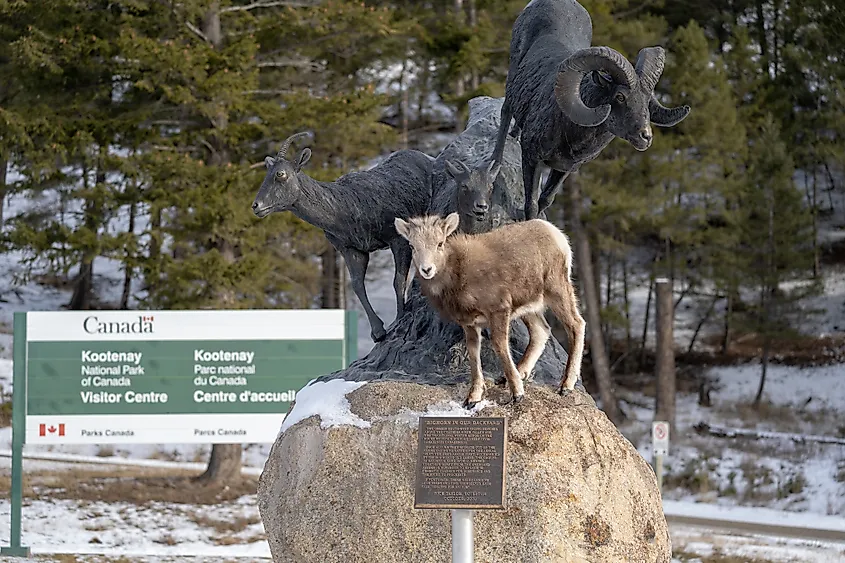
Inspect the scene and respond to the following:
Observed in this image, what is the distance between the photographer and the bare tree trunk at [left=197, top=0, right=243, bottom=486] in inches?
578

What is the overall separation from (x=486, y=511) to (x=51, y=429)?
7425 mm

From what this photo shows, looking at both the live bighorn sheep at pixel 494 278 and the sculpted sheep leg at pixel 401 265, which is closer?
the live bighorn sheep at pixel 494 278

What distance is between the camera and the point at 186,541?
12.1 meters

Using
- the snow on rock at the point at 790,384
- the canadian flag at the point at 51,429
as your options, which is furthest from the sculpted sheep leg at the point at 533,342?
the snow on rock at the point at 790,384

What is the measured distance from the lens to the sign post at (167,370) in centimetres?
1120

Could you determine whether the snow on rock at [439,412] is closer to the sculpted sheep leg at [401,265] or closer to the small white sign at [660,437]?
the sculpted sheep leg at [401,265]

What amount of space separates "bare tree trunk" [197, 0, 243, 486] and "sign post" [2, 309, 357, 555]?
336cm

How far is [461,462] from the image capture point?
Result: 5102 millimetres

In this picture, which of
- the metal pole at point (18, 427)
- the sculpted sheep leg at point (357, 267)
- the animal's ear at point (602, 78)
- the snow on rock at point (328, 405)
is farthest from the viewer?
the metal pole at point (18, 427)

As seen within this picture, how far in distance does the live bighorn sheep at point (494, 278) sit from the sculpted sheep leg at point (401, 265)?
1141mm

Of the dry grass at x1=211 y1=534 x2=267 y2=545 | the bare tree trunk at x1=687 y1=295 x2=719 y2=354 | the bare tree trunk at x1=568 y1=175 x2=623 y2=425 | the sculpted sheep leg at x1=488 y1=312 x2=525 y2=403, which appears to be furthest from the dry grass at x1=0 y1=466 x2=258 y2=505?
the bare tree trunk at x1=687 y1=295 x2=719 y2=354

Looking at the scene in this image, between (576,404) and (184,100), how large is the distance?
32.3ft

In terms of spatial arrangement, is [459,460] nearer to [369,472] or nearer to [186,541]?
[369,472]

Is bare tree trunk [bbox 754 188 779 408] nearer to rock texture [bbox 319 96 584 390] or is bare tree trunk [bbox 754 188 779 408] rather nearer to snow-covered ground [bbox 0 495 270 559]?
snow-covered ground [bbox 0 495 270 559]
